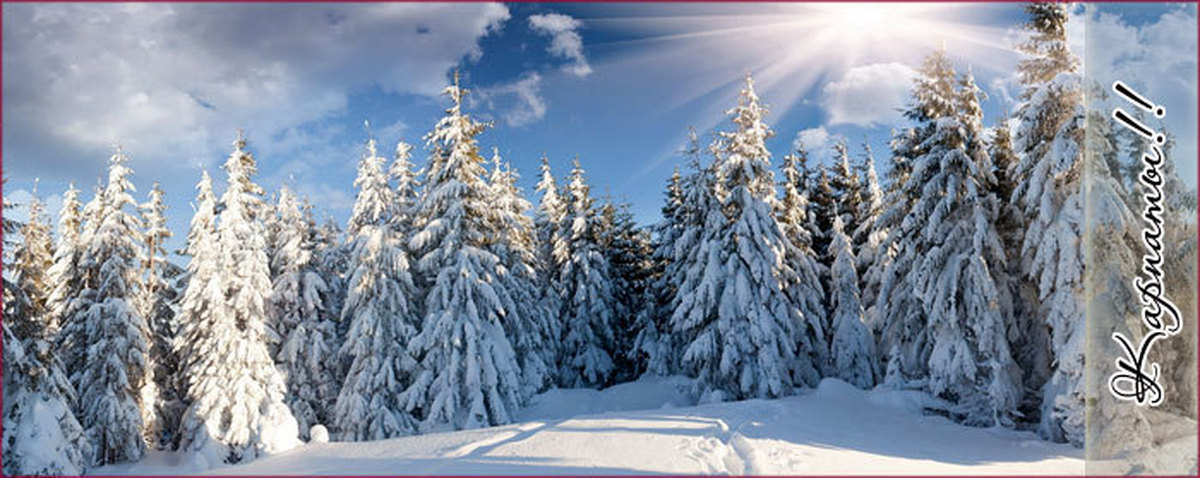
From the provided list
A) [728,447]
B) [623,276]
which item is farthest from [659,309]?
[728,447]

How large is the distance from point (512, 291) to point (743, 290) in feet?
33.1

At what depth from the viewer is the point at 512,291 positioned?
1120 inches

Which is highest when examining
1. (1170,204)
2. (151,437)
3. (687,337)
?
(1170,204)

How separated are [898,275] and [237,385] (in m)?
24.3

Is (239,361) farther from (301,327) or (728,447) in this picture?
(728,447)

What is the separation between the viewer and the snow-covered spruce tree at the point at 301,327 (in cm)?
2705

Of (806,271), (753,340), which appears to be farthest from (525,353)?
(806,271)

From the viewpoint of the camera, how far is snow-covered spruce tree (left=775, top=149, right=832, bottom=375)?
2670 cm

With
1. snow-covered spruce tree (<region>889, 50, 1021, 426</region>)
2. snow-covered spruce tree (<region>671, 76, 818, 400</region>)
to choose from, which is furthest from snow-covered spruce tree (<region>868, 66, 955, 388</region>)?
snow-covered spruce tree (<region>671, 76, 818, 400</region>)

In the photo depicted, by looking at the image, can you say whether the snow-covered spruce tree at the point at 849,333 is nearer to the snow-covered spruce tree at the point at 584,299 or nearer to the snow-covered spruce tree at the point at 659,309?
the snow-covered spruce tree at the point at 659,309

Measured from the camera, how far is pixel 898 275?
23188 millimetres

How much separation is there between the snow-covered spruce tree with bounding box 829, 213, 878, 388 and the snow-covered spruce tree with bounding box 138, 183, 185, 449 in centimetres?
2808

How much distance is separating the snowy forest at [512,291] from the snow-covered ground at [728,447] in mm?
1899

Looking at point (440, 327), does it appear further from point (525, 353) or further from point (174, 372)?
point (174, 372)
